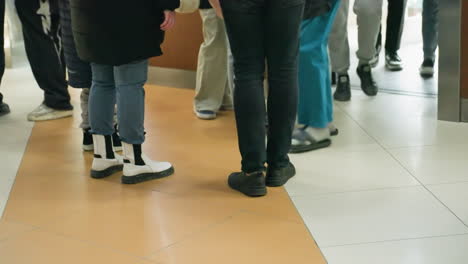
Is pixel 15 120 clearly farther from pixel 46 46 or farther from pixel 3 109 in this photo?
pixel 46 46

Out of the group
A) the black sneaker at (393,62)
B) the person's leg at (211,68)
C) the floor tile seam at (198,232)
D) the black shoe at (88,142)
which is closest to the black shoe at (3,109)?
the black shoe at (88,142)

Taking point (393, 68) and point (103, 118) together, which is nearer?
point (103, 118)

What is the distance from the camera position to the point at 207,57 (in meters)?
4.23

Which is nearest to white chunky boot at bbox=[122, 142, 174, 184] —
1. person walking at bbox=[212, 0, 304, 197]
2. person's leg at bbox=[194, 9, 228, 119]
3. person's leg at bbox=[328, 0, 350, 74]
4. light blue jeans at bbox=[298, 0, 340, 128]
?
person walking at bbox=[212, 0, 304, 197]

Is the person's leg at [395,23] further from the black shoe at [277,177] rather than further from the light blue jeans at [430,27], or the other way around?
the black shoe at [277,177]

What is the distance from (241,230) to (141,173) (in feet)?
2.30

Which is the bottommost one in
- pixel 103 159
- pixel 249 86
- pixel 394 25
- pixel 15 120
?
pixel 15 120

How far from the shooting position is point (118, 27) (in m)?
2.92

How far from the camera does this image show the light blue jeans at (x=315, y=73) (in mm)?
3410

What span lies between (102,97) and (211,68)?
3.92 feet

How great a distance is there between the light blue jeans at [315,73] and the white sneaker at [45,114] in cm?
144

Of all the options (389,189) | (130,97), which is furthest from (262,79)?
(389,189)

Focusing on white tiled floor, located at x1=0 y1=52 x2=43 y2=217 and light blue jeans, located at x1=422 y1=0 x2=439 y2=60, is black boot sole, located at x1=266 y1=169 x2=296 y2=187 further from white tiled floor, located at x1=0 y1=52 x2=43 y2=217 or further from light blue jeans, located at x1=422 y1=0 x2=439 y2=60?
light blue jeans, located at x1=422 y1=0 x2=439 y2=60

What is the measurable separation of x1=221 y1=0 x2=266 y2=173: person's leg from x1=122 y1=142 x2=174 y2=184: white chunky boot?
0.44 meters
